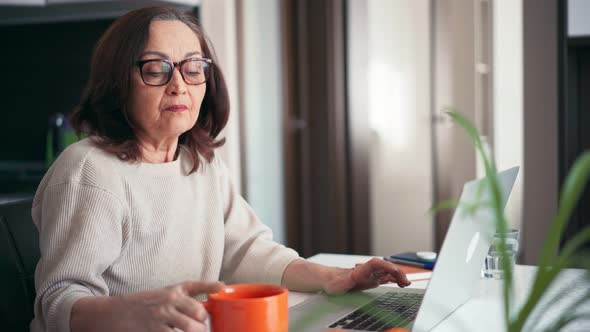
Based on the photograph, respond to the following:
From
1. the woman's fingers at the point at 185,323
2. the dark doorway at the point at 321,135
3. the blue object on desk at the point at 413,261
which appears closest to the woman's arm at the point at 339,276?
the blue object on desk at the point at 413,261

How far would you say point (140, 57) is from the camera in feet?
4.14

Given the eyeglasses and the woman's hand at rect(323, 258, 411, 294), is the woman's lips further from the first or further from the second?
the woman's hand at rect(323, 258, 411, 294)

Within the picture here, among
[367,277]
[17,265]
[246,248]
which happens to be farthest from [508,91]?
[17,265]

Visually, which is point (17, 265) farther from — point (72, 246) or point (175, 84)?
point (175, 84)

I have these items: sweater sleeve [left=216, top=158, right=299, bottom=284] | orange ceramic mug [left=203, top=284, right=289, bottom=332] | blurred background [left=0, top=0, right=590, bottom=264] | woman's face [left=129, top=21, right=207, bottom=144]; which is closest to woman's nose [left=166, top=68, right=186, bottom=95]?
woman's face [left=129, top=21, right=207, bottom=144]

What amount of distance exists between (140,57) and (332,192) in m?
2.54

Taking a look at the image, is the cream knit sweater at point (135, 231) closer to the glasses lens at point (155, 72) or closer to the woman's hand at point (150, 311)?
the woman's hand at point (150, 311)

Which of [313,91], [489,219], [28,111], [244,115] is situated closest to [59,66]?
[28,111]

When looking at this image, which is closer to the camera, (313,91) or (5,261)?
(5,261)

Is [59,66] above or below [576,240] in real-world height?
above

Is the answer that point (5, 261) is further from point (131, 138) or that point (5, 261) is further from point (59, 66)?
point (59, 66)

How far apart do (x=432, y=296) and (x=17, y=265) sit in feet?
2.44

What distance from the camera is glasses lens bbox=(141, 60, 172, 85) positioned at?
1.26 metres

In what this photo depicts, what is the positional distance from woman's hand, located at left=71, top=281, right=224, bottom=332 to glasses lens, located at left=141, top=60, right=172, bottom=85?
41cm
